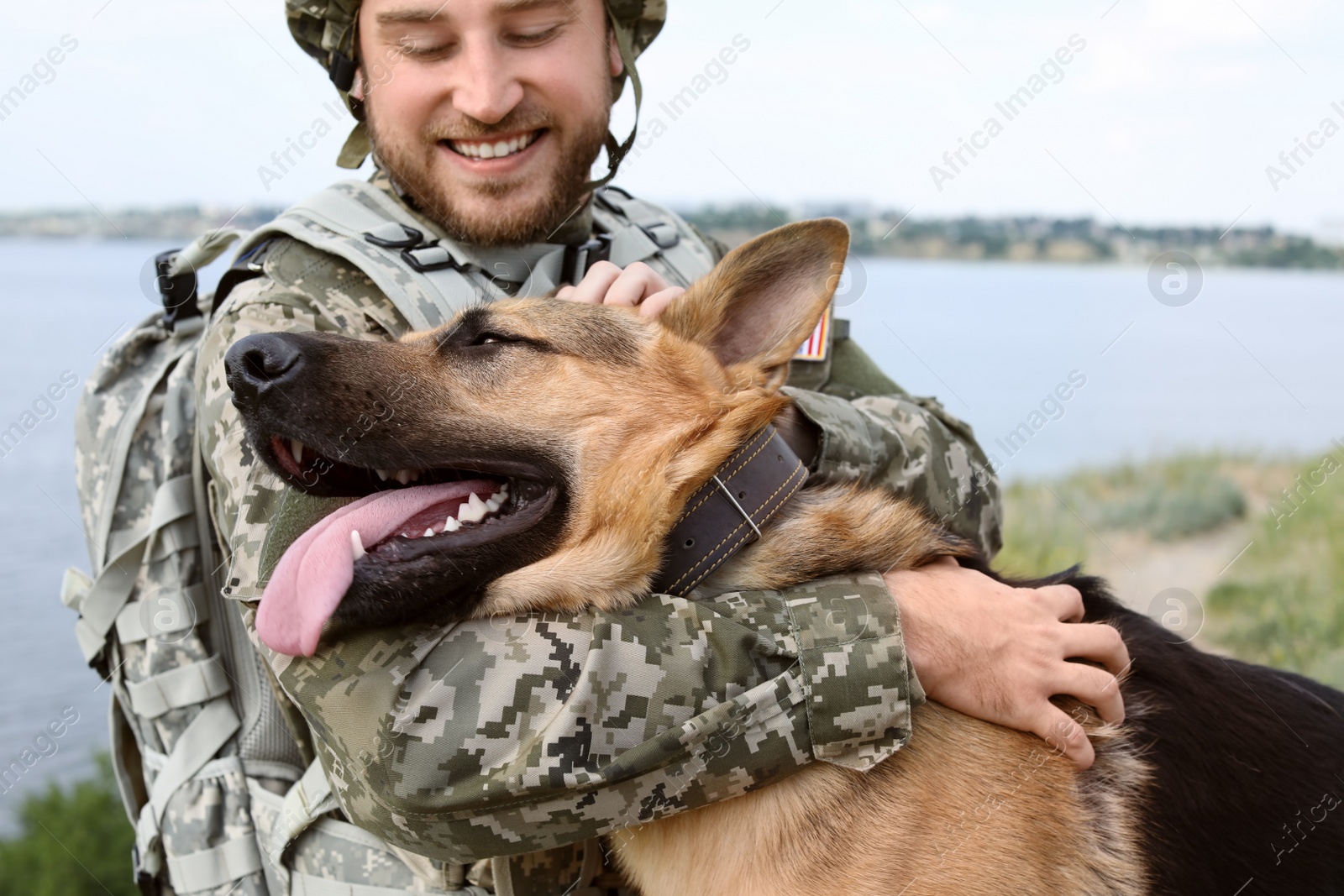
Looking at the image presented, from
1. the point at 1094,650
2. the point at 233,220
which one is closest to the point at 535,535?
the point at 1094,650

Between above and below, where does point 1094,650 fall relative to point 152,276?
above

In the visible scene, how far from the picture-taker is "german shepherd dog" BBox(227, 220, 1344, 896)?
2.29 meters

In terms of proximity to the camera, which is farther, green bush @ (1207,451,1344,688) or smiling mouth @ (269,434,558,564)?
green bush @ (1207,451,1344,688)

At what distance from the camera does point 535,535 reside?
2455 mm

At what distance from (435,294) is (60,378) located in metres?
1.84

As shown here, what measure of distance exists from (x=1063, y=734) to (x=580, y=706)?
1.30 metres

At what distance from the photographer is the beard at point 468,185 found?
3422 mm

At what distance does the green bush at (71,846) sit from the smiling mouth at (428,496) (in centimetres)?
500

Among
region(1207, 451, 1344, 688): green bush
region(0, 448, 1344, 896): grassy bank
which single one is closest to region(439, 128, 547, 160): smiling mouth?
region(0, 448, 1344, 896): grassy bank

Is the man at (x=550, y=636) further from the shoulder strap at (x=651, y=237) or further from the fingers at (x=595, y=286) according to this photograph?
the shoulder strap at (x=651, y=237)

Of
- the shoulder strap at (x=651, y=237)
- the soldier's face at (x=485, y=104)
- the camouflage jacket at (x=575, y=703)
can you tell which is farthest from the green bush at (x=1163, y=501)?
the camouflage jacket at (x=575, y=703)

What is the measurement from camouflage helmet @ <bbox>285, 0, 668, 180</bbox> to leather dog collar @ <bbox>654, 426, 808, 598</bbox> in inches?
67.2

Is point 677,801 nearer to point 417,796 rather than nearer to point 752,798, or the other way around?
point 752,798

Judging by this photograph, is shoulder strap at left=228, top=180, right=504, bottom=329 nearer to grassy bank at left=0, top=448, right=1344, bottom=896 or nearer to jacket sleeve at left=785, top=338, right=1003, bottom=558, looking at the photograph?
jacket sleeve at left=785, top=338, right=1003, bottom=558
